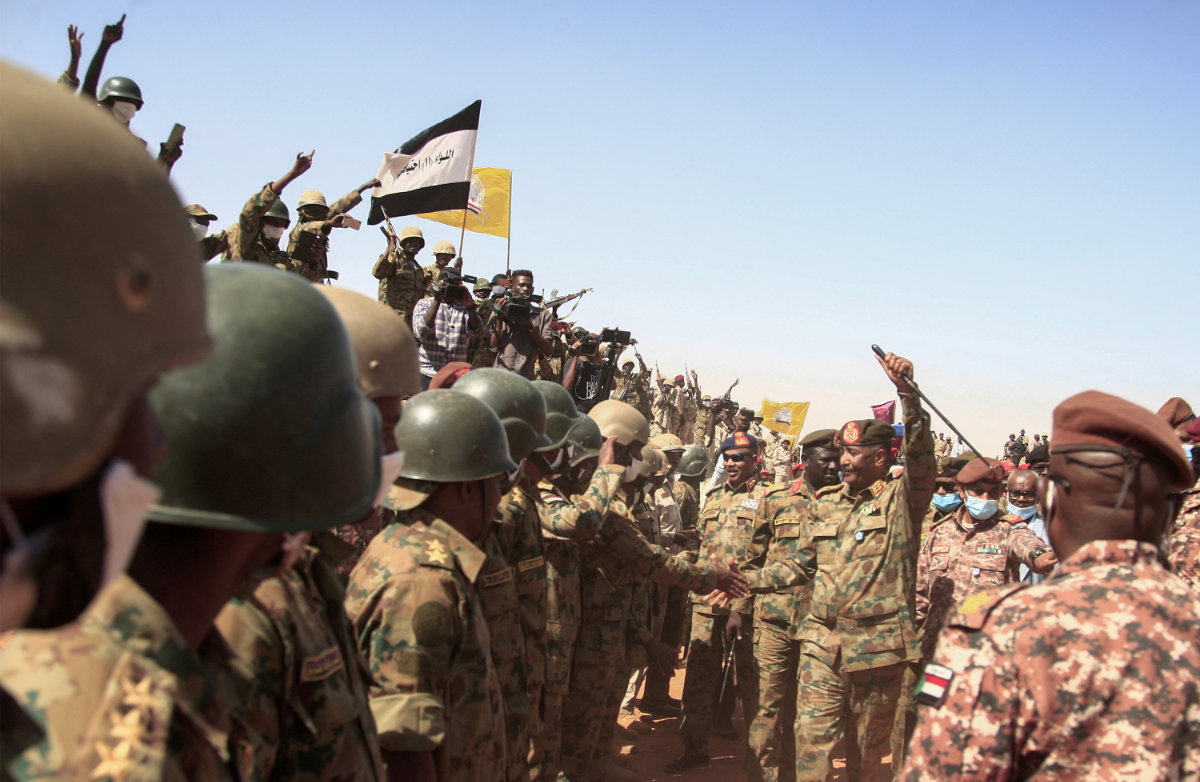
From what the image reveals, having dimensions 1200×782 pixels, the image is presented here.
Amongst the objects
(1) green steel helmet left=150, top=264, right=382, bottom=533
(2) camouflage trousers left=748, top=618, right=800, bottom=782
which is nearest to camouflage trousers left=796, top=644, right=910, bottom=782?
(2) camouflage trousers left=748, top=618, right=800, bottom=782

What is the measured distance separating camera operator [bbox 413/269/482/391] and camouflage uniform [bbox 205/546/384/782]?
23.9 ft

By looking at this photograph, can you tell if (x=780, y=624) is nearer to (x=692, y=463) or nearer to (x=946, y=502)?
(x=946, y=502)

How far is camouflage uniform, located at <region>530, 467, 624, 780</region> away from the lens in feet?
17.9

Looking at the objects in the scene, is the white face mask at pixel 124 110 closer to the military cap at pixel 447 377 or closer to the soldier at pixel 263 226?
the soldier at pixel 263 226

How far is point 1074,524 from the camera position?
2637mm

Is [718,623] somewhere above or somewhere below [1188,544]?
below

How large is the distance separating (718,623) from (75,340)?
29.1ft

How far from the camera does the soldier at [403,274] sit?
10328 mm

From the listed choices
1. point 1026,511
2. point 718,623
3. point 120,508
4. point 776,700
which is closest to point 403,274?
point 718,623

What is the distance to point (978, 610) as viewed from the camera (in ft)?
8.39

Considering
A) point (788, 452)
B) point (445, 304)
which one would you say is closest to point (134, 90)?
point (445, 304)

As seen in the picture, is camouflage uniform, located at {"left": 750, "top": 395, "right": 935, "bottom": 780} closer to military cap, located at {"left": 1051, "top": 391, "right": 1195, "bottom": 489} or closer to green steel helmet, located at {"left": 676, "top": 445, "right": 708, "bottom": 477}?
military cap, located at {"left": 1051, "top": 391, "right": 1195, "bottom": 489}

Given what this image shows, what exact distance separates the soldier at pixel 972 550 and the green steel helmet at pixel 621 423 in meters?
3.16

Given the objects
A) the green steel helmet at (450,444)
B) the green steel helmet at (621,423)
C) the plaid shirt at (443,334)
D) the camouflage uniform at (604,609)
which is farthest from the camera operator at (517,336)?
the green steel helmet at (450,444)
